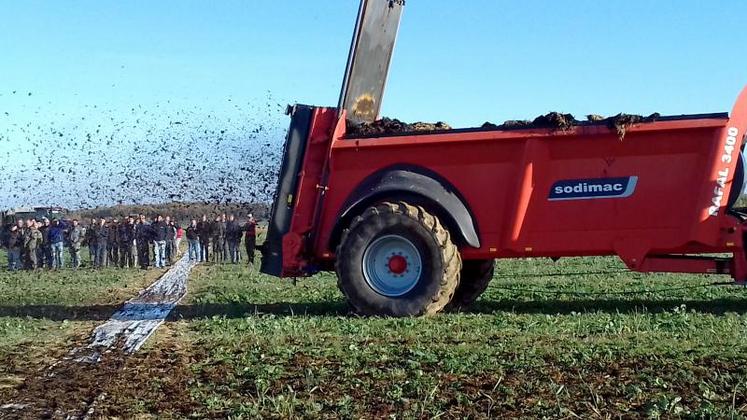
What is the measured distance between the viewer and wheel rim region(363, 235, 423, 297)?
10609 mm

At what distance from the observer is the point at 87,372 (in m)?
7.93

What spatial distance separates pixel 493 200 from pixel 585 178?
1064 millimetres

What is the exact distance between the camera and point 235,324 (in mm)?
10398

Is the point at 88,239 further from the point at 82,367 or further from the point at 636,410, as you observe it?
the point at 636,410

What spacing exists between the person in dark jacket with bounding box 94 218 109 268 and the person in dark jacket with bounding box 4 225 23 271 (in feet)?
7.90

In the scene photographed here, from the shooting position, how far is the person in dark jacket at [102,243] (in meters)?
30.0

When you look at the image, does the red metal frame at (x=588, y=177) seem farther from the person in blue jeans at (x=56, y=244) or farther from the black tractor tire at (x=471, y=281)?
the person in blue jeans at (x=56, y=244)

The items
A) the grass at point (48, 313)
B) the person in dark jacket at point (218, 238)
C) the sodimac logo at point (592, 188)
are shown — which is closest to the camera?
the grass at point (48, 313)

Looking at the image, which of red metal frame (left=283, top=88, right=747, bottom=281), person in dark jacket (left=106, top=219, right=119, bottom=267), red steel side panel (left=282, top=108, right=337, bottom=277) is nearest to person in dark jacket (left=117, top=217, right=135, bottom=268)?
person in dark jacket (left=106, top=219, right=119, bottom=267)

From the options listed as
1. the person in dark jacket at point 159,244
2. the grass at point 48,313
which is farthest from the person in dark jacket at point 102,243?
the grass at point 48,313

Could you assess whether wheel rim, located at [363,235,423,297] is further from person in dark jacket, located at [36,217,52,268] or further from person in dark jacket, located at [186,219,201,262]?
person in dark jacket, located at [36,217,52,268]

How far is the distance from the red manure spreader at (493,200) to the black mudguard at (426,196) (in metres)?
0.02

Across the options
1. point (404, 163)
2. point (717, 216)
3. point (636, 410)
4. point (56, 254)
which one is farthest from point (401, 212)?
point (56, 254)

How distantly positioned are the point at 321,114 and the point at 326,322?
2.59 m
